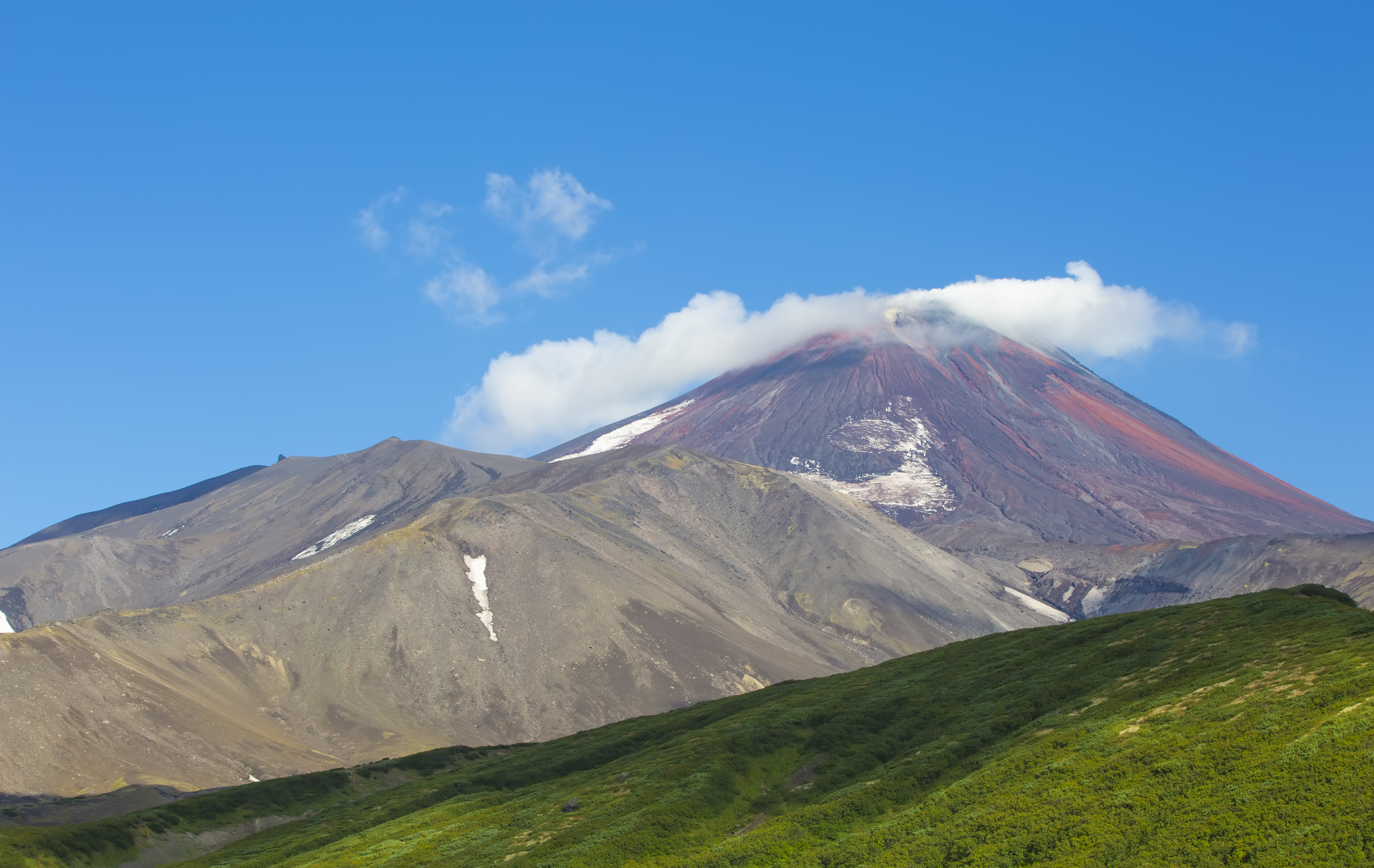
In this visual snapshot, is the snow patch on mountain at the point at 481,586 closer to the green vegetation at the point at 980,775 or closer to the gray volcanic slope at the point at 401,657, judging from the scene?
the gray volcanic slope at the point at 401,657

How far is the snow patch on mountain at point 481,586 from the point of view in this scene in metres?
157

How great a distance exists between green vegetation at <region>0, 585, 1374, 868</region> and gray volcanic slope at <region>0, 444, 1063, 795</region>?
146 ft

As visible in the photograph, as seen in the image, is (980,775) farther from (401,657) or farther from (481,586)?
(481,586)

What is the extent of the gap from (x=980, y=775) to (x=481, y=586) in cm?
13170

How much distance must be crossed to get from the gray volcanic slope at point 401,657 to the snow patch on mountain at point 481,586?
1.12 ft

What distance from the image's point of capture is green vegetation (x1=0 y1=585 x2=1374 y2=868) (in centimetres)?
3077

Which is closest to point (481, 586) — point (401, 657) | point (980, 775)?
point (401, 657)

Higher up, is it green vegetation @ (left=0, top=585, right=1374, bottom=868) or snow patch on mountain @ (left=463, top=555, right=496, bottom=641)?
snow patch on mountain @ (left=463, top=555, right=496, bottom=641)

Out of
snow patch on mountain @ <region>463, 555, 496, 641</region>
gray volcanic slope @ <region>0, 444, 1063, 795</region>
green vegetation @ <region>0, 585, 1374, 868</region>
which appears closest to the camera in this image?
green vegetation @ <region>0, 585, 1374, 868</region>

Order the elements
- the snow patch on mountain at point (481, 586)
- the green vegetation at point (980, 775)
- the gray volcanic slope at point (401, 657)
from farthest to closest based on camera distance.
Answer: the snow patch on mountain at point (481, 586)
the gray volcanic slope at point (401, 657)
the green vegetation at point (980, 775)

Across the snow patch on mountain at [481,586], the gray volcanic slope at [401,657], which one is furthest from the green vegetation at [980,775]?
the snow patch on mountain at [481,586]

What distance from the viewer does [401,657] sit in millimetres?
147250

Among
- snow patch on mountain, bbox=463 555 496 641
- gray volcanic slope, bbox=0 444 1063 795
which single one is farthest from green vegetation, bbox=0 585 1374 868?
snow patch on mountain, bbox=463 555 496 641

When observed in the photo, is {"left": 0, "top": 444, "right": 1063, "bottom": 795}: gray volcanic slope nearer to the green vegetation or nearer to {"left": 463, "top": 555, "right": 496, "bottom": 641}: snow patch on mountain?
{"left": 463, "top": 555, "right": 496, "bottom": 641}: snow patch on mountain
